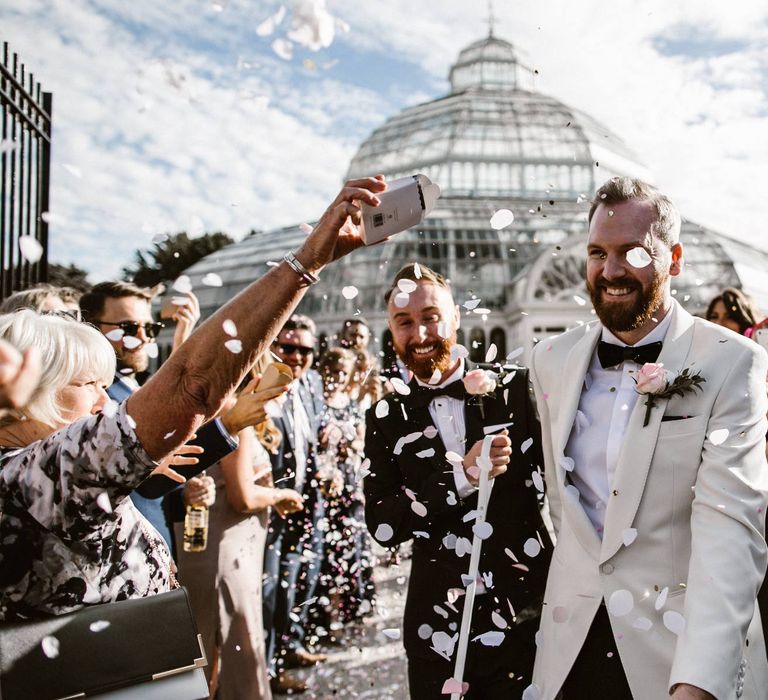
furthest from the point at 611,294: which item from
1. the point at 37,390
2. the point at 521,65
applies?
the point at 521,65

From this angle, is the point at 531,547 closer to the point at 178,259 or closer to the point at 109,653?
the point at 109,653

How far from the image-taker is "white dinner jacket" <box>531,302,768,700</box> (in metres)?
2.00

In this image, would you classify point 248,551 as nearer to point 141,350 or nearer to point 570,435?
point 141,350

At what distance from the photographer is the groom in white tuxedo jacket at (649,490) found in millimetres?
2035

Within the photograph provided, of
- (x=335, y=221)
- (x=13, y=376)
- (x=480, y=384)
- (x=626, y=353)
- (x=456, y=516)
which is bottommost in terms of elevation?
(x=456, y=516)

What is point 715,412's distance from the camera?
2.23m

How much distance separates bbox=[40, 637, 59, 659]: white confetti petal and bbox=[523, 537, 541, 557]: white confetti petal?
1764 mm

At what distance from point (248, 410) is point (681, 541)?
1.61 metres

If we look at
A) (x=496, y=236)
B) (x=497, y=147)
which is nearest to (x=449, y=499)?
(x=496, y=236)

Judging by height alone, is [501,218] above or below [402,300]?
above

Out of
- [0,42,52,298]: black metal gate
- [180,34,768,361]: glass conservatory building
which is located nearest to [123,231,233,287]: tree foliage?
[180,34,768,361]: glass conservatory building

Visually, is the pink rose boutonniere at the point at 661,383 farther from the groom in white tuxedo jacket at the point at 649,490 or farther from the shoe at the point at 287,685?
the shoe at the point at 287,685

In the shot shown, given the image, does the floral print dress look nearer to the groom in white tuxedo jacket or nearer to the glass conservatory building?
the groom in white tuxedo jacket

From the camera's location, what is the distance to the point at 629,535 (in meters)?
2.23
